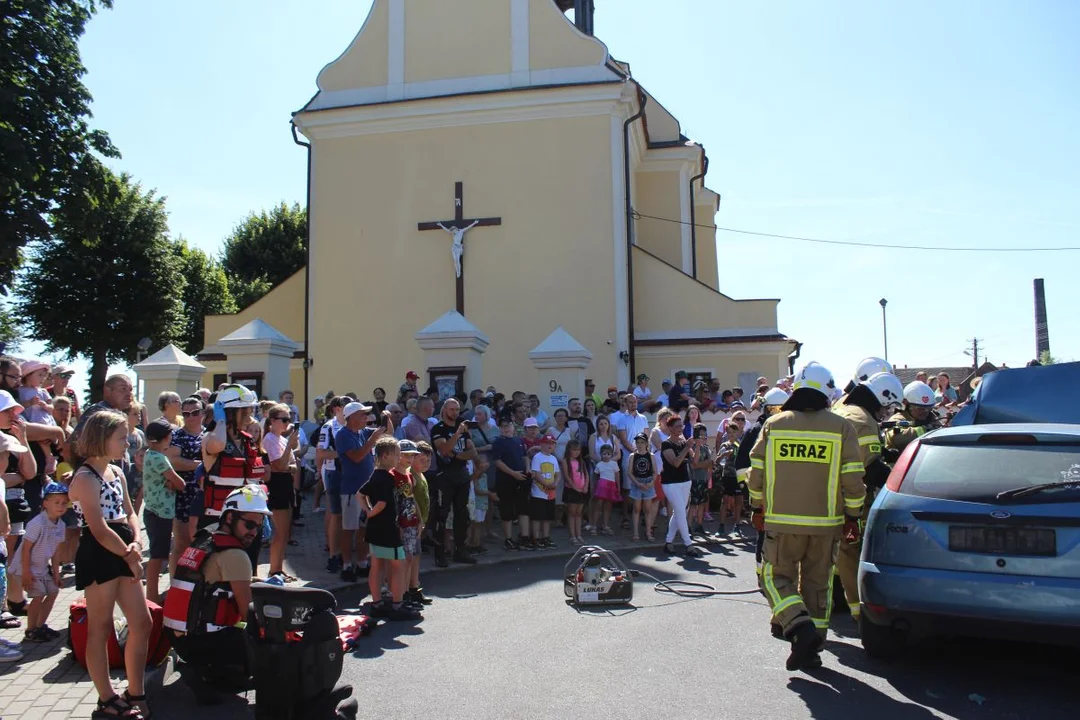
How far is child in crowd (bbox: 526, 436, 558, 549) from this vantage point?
1119cm

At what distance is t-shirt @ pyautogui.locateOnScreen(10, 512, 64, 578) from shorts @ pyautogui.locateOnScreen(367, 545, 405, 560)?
8.01 feet

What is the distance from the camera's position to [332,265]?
22266 mm

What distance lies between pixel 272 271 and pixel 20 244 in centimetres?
2543

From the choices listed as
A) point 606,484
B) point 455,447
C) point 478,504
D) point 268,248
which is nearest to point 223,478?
point 455,447

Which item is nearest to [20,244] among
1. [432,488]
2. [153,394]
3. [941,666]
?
[153,394]

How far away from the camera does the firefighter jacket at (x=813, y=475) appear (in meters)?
5.96

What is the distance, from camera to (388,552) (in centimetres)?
768

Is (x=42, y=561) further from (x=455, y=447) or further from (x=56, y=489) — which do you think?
(x=455, y=447)

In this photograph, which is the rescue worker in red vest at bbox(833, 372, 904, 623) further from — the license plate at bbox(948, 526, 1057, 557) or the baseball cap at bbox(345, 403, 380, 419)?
the baseball cap at bbox(345, 403, 380, 419)

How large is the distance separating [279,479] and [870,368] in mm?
6090

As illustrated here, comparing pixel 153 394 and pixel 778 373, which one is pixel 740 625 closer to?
pixel 153 394

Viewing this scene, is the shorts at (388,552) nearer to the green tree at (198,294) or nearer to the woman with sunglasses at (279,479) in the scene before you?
the woman with sunglasses at (279,479)

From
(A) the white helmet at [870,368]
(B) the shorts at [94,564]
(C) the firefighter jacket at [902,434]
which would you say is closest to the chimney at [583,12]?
(A) the white helmet at [870,368]

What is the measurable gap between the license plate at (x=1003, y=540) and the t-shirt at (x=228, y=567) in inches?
167
